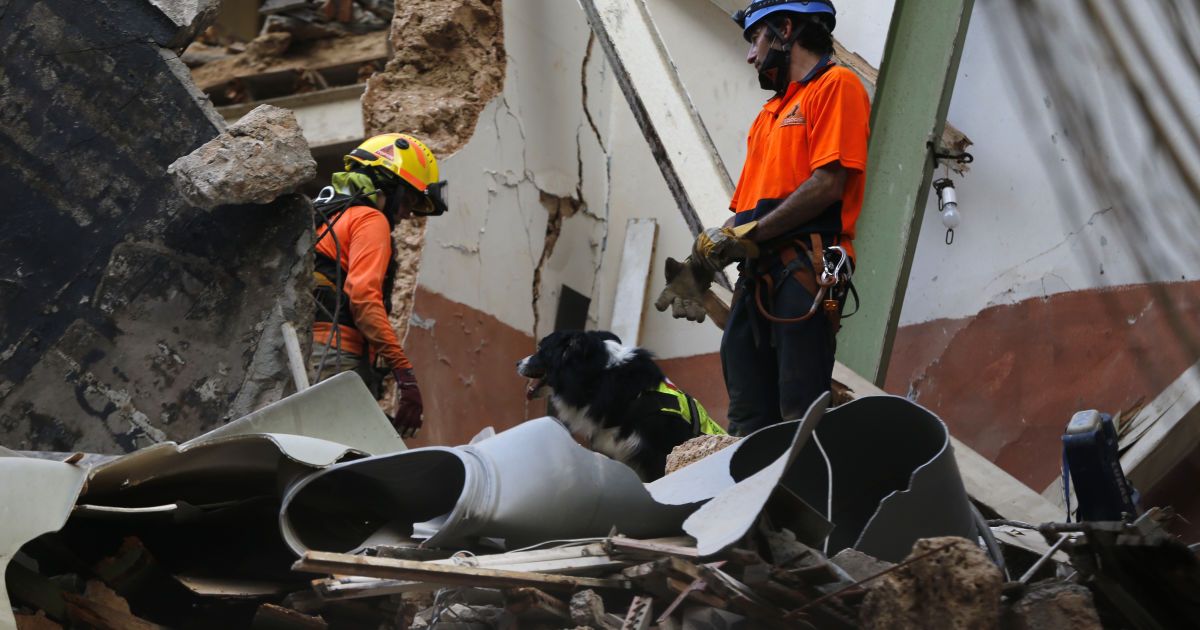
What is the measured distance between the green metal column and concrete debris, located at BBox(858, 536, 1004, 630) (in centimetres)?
335

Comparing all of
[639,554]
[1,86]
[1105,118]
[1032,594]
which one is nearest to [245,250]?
[1,86]

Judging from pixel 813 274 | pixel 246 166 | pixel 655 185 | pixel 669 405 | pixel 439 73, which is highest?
pixel 813 274

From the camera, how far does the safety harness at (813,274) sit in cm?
387

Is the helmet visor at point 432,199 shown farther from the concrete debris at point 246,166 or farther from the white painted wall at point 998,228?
the white painted wall at point 998,228

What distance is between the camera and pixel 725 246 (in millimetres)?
4035

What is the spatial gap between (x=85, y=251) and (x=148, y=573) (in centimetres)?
155

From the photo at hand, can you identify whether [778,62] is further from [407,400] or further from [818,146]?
[407,400]

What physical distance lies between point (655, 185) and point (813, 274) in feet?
13.0

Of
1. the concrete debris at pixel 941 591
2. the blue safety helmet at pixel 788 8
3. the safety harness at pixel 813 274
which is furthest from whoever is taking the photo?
the blue safety helmet at pixel 788 8

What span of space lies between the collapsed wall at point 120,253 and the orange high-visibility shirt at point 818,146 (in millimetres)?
1353

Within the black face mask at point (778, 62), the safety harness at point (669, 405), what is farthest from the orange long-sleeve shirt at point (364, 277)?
the black face mask at point (778, 62)

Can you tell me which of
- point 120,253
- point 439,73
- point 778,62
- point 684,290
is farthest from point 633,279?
point 120,253

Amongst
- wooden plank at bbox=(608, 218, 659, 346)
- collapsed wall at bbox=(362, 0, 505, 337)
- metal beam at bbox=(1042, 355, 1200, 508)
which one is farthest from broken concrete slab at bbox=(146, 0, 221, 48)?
wooden plank at bbox=(608, 218, 659, 346)

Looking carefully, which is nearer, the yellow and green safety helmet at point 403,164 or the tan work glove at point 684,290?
the tan work glove at point 684,290
